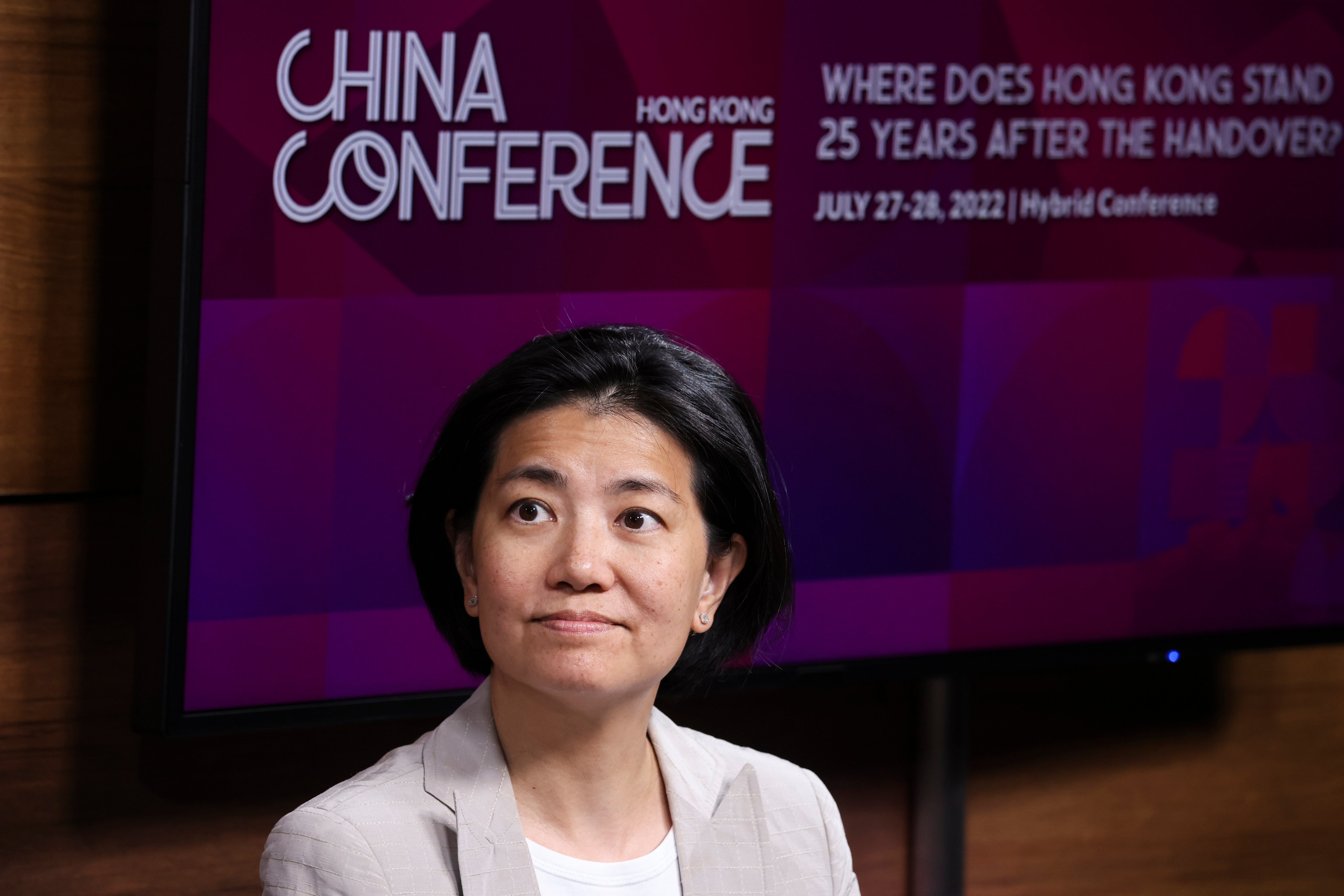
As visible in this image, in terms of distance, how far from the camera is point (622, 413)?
1411mm

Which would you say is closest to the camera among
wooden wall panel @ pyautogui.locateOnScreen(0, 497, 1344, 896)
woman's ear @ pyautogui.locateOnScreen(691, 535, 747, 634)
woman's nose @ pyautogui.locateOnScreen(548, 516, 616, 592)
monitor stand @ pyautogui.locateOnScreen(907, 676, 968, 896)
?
woman's nose @ pyautogui.locateOnScreen(548, 516, 616, 592)

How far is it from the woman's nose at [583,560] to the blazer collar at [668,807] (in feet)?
0.64

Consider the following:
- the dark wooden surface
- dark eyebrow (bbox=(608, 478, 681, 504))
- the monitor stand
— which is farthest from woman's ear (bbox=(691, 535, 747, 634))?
the monitor stand

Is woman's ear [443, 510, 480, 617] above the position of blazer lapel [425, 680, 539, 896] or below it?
above

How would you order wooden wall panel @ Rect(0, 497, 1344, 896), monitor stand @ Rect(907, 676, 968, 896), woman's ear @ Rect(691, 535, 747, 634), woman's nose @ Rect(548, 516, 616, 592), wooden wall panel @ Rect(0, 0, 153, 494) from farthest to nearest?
monitor stand @ Rect(907, 676, 968, 896), wooden wall panel @ Rect(0, 497, 1344, 896), wooden wall panel @ Rect(0, 0, 153, 494), woman's ear @ Rect(691, 535, 747, 634), woman's nose @ Rect(548, 516, 616, 592)

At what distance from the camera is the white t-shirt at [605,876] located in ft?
4.71

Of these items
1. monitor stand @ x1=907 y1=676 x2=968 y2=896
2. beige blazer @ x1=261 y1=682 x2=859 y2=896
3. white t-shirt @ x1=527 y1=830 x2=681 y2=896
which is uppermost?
beige blazer @ x1=261 y1=682 x2=859 y2=896

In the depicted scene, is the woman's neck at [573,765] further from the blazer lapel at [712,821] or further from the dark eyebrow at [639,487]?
the dark eyebrow at [639,487]

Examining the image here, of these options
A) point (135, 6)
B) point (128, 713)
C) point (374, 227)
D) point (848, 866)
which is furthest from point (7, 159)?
point (848, 866)

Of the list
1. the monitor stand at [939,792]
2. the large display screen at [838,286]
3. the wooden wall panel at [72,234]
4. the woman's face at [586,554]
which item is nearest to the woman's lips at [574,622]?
the woman's face at [586,554]

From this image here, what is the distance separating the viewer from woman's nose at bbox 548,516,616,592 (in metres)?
1.34

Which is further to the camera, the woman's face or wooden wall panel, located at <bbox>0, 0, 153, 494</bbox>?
wooden wall panel, located at <bbox>0, 0, 153, 494</bbox>

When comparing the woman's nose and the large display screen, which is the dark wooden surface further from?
the woman's nose

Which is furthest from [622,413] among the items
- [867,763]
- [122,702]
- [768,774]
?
[867,763]
